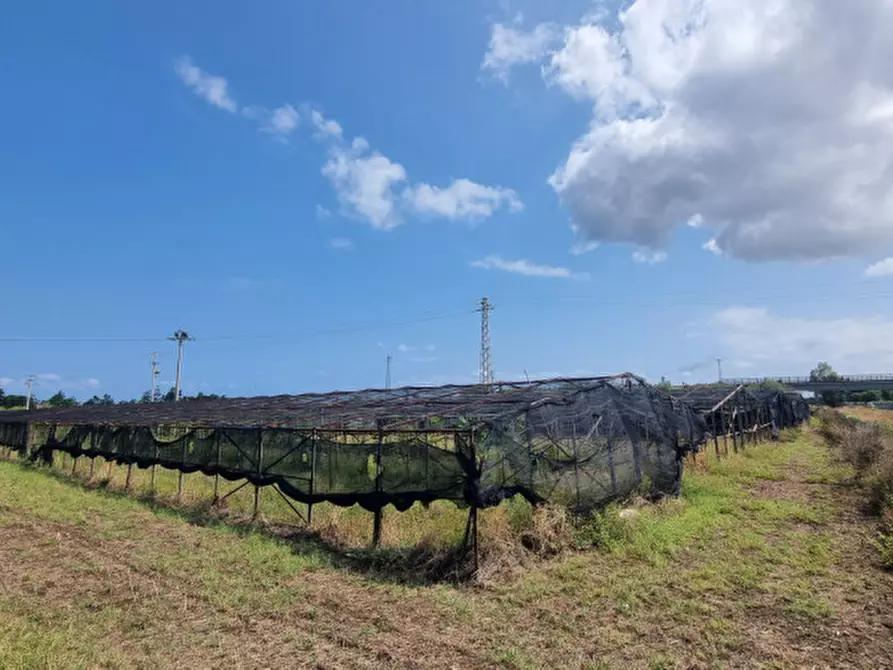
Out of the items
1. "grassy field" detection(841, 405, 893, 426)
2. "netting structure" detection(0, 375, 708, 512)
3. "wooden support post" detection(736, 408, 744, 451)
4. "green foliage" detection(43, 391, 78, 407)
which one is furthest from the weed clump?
"green foliage" detection(43, 391, 78, 407)

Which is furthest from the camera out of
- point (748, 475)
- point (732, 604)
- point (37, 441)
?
point (37, 441)

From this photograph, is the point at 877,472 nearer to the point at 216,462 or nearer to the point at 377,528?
the point at 377,528

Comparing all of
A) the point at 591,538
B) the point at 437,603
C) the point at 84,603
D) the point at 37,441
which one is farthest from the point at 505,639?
the point at 37,441

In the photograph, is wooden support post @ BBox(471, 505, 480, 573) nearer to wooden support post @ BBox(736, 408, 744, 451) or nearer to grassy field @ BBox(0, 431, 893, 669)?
grassy field @ BBox(0, 431, 893, 669)

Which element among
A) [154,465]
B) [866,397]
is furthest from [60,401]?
[866,397]

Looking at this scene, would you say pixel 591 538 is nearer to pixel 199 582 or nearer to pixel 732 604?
pixel 732 604

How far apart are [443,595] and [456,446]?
233cm

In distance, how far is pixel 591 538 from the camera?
30.6ft

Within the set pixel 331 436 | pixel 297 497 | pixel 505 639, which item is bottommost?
pixel 505 639

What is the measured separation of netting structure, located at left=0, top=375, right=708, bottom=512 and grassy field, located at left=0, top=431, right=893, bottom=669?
2.82 feet

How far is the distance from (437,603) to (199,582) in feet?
11.4

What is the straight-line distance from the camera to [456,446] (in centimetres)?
887

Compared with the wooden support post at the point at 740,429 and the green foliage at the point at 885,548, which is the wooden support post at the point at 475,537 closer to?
the green foliage at the point at 885,548

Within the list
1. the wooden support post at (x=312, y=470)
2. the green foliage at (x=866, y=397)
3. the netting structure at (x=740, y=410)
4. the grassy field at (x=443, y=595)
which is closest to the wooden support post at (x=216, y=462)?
the grassy field at (x=443, y=595)
